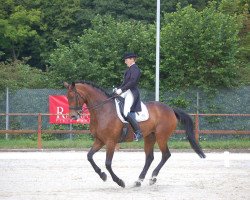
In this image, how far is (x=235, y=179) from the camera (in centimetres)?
1557

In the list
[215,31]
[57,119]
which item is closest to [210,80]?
[215,31]

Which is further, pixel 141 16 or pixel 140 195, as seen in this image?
pixel 141 16

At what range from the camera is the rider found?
14734 millimetres

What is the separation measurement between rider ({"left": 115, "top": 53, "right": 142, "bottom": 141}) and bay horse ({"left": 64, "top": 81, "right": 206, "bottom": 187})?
0.22 m

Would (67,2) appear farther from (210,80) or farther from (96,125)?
(96,125)

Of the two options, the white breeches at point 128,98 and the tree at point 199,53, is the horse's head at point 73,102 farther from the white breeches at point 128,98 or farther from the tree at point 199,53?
the tree at point 199,53

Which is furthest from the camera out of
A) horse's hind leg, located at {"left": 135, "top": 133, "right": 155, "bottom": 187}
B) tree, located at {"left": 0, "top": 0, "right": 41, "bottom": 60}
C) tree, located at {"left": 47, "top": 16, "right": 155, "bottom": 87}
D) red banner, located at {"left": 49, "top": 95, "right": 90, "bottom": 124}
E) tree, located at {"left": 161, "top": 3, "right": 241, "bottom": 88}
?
tree, located at {"left": 0, "top": 0, "right": 41, "bottom": 60}

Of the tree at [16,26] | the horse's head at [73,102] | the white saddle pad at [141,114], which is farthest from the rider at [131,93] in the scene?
the tree at [16,26]

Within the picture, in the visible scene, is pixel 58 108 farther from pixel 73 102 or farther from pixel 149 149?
pixel 73 102

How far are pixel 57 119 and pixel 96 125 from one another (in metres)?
14.8

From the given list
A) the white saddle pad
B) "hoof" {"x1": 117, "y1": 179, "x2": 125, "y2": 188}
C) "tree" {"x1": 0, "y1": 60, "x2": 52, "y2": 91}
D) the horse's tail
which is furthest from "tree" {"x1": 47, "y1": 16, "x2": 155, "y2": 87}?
"hoof" {"x1": 117, "y1": 179, "x2": 125, "y2": 188}

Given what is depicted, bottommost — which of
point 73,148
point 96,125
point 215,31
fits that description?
point 73,148

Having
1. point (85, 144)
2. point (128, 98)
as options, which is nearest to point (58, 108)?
point (85, 144)

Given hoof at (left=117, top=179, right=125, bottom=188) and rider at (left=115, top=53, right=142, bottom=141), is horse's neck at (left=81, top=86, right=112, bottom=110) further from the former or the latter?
hoof at (left=117, top=179, right=125, bottom=188)
